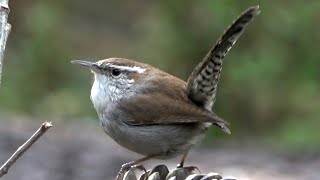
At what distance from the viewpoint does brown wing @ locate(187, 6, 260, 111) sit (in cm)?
404

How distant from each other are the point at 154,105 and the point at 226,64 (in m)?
4.04

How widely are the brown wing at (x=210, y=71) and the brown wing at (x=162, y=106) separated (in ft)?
0.21

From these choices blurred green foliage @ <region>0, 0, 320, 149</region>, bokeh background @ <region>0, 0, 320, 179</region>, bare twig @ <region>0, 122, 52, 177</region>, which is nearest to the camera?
bare twig @ <region>0, 122, 52, 177</region>

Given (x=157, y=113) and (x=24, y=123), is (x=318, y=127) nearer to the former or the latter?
(x=24, y=123)

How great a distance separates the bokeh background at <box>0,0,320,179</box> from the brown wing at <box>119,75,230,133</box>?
2.74m

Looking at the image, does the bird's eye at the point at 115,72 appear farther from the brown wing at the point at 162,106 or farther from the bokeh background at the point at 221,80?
the bokeh background at the point at 221,80

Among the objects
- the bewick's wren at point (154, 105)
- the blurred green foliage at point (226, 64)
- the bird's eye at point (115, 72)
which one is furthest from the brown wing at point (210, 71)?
the blurred green foliage at point (226, 64)

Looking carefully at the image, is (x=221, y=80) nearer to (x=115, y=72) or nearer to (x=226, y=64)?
(x=226, y=64)

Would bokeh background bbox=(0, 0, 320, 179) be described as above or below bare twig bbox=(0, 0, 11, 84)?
above

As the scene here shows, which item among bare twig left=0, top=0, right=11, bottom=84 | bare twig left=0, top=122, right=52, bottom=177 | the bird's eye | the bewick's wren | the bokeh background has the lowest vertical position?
bare twig left=0, top=122, right=52, bottom=177

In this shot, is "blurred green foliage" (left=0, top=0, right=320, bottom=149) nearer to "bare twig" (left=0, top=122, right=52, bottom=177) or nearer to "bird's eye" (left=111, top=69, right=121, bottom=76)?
"bird's eye" (left=111, top=69, right=121, bottom=76)

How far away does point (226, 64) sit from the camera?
343 inches

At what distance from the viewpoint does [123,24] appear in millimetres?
13695

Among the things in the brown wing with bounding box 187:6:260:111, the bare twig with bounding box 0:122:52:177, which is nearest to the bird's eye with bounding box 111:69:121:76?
the brown wing with bounding box 187:6:260:111
